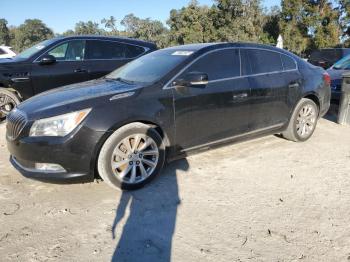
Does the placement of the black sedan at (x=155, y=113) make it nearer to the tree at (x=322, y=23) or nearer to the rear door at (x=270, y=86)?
the rear door at (x=270, y=86)

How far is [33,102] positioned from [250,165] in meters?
2.86

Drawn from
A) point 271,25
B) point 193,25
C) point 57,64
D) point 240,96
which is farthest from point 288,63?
point 193,25

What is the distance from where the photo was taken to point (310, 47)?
37.1 m

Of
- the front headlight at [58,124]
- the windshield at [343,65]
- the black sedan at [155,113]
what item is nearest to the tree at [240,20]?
the windshield at [343,65]

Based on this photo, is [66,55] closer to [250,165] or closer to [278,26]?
[250,165]

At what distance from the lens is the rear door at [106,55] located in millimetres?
7223

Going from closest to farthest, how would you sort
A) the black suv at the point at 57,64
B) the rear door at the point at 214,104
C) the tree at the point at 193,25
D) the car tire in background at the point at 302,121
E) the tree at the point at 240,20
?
the rear door at the point at 214,104
the car tire in background at the point at 302,121
the black suv at the point at 57,64
the tree at the point at 240,20
the tree at the point at 193,25

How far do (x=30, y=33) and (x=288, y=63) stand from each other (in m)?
97.5

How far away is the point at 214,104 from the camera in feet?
14.6

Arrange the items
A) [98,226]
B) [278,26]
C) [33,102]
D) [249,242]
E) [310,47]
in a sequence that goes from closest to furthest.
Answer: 1. [249,242]
2. [98,226]
3. [33,102]
4. [310,47]
5. [278,26]

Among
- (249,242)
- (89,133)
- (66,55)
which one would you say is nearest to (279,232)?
(249,242)

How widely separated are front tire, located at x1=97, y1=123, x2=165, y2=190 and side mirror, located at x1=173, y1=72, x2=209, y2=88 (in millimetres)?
672

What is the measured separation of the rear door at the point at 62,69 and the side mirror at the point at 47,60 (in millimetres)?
63

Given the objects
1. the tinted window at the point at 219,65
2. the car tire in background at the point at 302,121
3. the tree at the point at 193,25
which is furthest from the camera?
the tree at the point at 193,25
